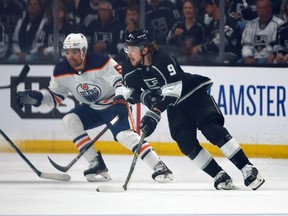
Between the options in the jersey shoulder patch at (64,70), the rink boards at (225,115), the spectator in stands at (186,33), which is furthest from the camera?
the spectator in stands at (186,33)

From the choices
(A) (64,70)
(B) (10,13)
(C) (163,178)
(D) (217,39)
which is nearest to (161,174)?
(C) (163,178)

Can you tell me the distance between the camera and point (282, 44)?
9547mm

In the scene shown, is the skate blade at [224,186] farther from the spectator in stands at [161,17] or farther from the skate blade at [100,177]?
the spectator in stands at [161,17]

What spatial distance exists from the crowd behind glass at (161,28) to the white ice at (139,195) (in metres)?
1.17

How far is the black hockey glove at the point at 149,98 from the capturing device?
7.24m

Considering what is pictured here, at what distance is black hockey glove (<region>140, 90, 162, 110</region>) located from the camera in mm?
7240

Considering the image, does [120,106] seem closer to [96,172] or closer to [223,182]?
[96,172]

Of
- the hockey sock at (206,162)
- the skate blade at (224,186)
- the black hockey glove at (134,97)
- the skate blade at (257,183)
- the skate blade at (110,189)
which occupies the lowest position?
the skate blade at (224,186)

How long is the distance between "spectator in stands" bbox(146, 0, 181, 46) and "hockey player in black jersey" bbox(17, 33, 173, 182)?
1.97 meters

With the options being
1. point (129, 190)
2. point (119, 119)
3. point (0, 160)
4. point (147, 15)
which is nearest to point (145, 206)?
point (129, 190)

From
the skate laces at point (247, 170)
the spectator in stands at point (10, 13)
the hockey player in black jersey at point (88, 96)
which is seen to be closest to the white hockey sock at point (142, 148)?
the hockey player in black jersey at point (88, 96)

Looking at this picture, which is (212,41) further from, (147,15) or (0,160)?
(0,160)

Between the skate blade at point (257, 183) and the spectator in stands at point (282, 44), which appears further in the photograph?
the spectator in stands at point (282, 44)

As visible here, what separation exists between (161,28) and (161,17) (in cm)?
9
